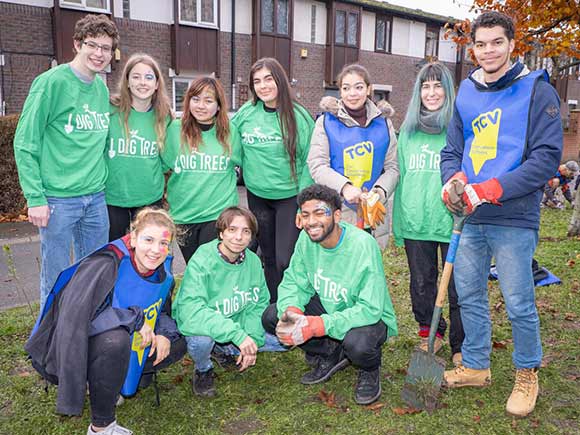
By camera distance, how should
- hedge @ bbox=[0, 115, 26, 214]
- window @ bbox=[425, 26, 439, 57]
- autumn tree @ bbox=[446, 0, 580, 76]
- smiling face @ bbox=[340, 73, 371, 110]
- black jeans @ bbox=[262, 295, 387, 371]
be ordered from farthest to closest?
window @ bbox=[425, 26, 439, 57]
hedge @ bbox=[0, 115, 26, 214]
autumn tree @ bbox=[446, 0, 580, 76]
smiling face @ bbox=[340, 73, 371, 110]
black jeans @ bbox=[262, 295, 387, 371]

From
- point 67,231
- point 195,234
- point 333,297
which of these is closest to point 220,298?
point 195,234

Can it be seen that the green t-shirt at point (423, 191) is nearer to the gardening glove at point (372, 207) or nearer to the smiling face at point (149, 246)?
the gardening glove at point (372, 207)

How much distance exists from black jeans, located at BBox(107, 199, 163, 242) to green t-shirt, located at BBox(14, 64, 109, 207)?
274 mm

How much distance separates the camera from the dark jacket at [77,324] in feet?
8.98

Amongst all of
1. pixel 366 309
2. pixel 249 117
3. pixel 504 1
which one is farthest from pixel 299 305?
pixel 504 1

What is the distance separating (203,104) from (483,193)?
2.11m

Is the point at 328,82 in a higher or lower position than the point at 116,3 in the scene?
lower

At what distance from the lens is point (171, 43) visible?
683 inches

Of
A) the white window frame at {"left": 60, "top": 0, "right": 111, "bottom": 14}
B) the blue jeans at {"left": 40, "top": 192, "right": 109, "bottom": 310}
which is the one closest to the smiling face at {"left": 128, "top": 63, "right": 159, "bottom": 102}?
the blue jeans at {"left": 40, "top": 192, "right": 109, "bottom": 310}

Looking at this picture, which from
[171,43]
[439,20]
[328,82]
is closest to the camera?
[171,43]

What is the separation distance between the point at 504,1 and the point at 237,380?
28.2 feet

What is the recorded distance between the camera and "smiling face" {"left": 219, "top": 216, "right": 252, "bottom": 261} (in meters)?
3.64

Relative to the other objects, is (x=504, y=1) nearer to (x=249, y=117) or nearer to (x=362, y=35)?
(x=249, y=117)

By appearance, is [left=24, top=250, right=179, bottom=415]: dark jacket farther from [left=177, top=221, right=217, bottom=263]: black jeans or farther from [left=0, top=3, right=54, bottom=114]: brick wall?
[left=0, top=3, right=54, bottom=114]: brick wall
